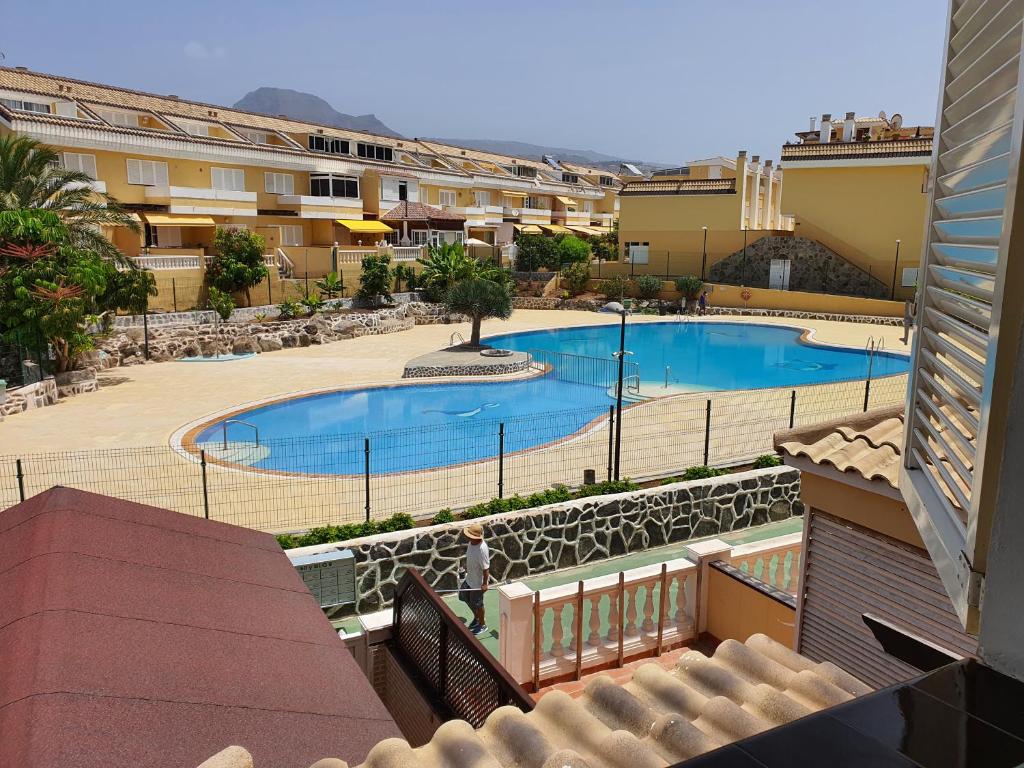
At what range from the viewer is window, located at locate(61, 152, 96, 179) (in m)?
33.2

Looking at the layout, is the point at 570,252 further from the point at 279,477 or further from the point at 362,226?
the point at 279,477

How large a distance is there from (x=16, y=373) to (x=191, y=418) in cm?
597

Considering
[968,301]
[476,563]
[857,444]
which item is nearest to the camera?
[968,301]

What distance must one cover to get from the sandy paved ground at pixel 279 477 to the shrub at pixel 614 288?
19063 millimetres

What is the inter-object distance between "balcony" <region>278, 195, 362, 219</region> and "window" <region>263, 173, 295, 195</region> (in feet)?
1.88

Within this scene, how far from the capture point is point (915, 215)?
4012cm

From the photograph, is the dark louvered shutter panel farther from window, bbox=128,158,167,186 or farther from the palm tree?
window, bbox=128,158,167,186

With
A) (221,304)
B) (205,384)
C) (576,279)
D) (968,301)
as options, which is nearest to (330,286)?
(221,304)

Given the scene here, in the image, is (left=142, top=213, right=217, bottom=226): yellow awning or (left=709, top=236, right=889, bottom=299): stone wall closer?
(left=142, top=213, right=217, bottom=226): yellow awning

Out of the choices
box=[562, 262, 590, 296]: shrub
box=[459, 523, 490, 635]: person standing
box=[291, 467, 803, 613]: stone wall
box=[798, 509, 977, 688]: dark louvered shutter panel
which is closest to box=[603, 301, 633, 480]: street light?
box=[291, 467, 803, 613]: stone wall

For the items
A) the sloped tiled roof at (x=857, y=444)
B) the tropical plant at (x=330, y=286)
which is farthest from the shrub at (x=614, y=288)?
the sloped tiled roof at (x=857, y=444)

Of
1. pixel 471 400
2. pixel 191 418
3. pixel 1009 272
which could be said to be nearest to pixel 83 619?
pixel 1009 272

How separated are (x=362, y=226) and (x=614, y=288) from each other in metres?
14.3

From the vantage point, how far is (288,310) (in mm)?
31391
